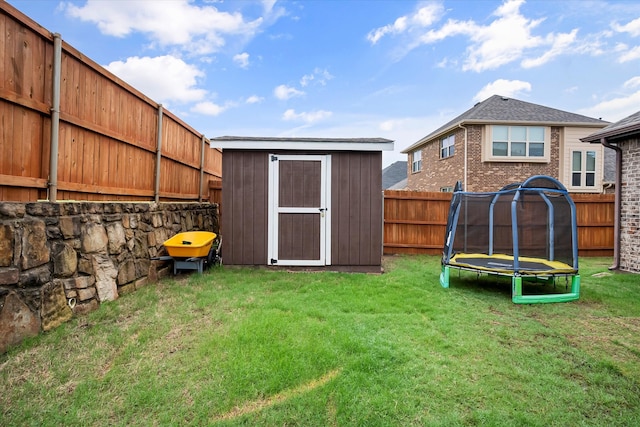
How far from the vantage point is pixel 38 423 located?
1.83 meters

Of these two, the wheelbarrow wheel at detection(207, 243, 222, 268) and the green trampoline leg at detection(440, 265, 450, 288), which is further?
the wheelbarrow wheel at detection(207, 243, 222, 268)

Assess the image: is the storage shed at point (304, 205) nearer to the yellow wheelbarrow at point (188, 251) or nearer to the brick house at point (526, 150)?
the yellow wheelbarrow at point (188, 251)

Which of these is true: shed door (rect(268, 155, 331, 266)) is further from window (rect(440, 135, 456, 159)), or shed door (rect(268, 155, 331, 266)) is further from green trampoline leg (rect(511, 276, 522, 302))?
window (rect(440, 135, 456, 159))

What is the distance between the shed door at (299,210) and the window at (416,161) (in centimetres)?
1357

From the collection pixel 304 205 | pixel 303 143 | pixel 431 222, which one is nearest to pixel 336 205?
pixel 304 205

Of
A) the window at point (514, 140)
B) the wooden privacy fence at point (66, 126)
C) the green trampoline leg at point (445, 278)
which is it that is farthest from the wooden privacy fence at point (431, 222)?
the wooden privacy fence at point (66, 126)

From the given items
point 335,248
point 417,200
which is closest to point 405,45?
point 417,200

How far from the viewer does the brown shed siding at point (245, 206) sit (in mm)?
5746

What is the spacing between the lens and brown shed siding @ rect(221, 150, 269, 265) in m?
5.75

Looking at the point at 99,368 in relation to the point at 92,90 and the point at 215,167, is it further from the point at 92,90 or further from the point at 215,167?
the point at 215,167

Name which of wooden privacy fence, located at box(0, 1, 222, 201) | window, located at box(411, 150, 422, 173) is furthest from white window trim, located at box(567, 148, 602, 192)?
wooden privacy fence, located at box(0, 1, 222, 201)

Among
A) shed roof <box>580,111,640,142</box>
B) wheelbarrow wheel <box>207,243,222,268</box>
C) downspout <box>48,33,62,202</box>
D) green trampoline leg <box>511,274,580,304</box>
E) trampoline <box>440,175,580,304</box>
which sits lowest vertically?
green trampoline leg <box>511,274,580,304</box>

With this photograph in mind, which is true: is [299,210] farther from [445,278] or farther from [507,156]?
[507,156]

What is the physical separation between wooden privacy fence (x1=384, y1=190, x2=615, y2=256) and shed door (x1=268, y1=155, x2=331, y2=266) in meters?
3.26
